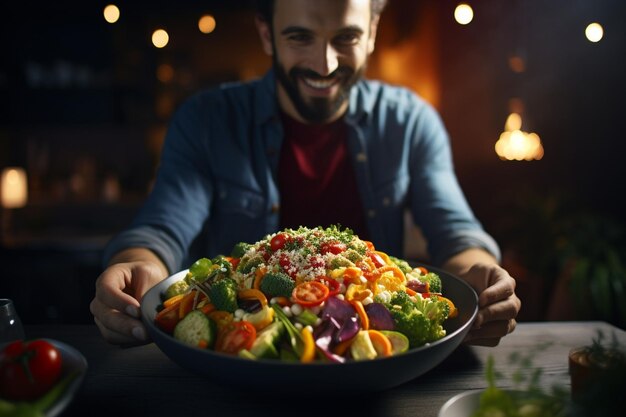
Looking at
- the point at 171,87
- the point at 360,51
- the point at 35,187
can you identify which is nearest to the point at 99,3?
the point at 171,87

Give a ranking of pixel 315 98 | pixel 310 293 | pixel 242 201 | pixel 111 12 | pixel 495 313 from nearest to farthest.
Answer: pixel 310 293
pixel 495 313
pixel 315 98
pixel 242 201
pixel 111 12

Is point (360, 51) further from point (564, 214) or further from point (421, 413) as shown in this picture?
point (564, 214)

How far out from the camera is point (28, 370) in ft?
3.16

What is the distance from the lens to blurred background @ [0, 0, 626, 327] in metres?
4.29

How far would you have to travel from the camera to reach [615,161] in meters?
4.51

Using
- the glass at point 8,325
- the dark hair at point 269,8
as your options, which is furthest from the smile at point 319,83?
the glass at point 8,325

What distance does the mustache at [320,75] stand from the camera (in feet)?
6.68

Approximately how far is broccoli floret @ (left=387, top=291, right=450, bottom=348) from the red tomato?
0.18 metres

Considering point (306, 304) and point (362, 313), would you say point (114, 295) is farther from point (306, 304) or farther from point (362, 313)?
point (362, 313)

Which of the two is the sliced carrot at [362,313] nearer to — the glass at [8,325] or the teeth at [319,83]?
the glass at [8,325]

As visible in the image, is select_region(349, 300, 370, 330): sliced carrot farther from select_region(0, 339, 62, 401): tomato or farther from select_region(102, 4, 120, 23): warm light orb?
select_region(102, 4, 120, 23): warm light orb

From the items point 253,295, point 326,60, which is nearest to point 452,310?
point 253,295

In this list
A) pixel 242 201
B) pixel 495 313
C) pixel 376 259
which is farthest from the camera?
pixel 242 201

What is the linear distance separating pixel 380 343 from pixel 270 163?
1.38m
